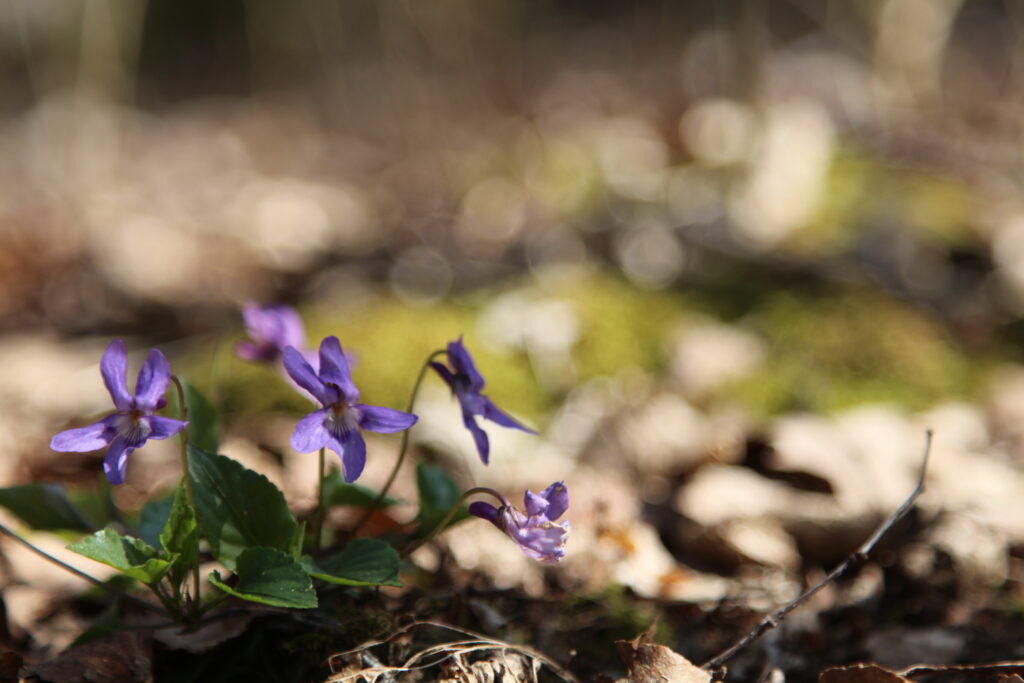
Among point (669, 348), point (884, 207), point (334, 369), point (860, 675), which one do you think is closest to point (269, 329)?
point (334, 369)

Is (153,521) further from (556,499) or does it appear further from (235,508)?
(556,499)

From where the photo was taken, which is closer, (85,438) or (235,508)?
(85,438)

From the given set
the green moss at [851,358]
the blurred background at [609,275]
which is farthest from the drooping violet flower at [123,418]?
the green moss at [851,358]

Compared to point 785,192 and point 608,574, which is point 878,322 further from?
point 608,574

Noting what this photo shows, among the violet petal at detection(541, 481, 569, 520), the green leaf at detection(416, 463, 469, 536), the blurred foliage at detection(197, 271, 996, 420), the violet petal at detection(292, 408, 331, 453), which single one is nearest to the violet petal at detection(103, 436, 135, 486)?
the violet petal at detection(292, 408, 331, 453)

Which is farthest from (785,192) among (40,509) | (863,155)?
(40,509)

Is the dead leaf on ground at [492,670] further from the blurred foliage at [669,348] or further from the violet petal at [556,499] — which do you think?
the blurred foliage at [669,348]
